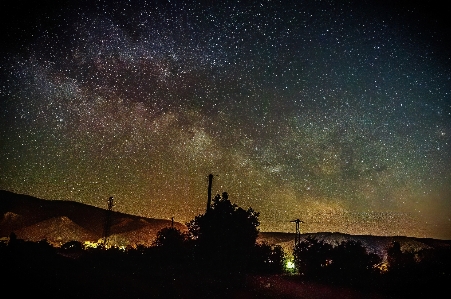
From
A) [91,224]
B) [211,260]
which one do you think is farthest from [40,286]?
[91,224]

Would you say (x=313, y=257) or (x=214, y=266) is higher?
(x=313, y=257)

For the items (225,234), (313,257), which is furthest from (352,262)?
(225,234)

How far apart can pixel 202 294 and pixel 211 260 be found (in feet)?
24.8

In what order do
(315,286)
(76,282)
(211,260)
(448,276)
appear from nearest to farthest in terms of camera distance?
1. (76,282)
2. (448,276)
3. (315,286)
4. (211,260)

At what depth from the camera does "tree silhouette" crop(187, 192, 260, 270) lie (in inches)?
879

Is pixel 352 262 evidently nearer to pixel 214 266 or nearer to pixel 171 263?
pixel 214 266

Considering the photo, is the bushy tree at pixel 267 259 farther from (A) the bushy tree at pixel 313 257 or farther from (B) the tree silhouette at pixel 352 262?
(B) the tree silhouette at pixel 352 262

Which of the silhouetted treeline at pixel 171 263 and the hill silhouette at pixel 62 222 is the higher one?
the silhouetted treeline at pixel 171 263

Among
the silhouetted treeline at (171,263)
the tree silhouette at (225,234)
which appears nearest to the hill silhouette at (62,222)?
the silhouetted treeline at (171,263)

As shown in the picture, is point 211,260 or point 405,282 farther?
point 211,260

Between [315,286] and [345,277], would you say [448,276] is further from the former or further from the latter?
[315,286]

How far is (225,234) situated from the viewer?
899 inches

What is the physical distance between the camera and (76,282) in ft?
48.5

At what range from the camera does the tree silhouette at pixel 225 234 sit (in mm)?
22328
